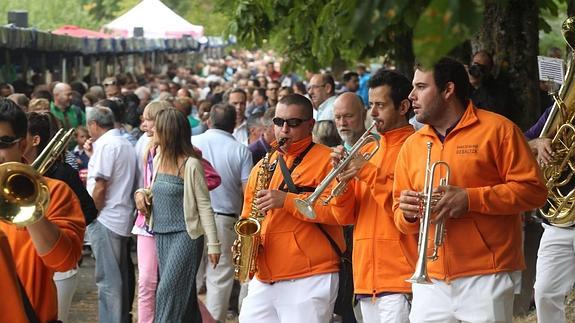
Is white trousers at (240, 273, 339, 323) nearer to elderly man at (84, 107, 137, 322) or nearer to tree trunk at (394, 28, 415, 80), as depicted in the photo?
elderly man at (84, 107, 137, 322)

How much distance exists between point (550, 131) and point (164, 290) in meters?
3.41

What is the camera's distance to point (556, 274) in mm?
8531

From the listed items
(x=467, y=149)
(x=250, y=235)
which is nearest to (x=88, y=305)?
(x=250, y=235)

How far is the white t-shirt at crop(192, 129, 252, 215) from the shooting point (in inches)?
467

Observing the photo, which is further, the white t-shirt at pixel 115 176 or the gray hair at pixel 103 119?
the gray hair at pixel 103 119

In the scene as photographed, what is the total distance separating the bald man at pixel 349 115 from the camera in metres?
8.80

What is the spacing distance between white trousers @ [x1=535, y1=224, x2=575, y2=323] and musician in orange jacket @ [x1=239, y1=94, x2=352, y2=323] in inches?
57.1

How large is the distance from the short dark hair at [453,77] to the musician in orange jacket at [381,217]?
0.79 m

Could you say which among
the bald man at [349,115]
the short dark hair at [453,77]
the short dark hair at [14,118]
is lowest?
the bald man at [349,115]

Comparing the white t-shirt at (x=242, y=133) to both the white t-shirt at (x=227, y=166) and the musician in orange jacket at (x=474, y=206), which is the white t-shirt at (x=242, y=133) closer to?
the white t-shirt at (x=227, y=166)

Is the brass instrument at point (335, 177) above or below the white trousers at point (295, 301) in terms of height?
above

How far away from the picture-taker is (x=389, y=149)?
7586 millimetres

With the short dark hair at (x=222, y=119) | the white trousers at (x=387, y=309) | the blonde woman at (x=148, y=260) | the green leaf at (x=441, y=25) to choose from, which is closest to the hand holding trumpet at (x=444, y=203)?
the white trousers at (x=387, y=309)

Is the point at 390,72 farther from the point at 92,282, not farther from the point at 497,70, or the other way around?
the point at 92,282
